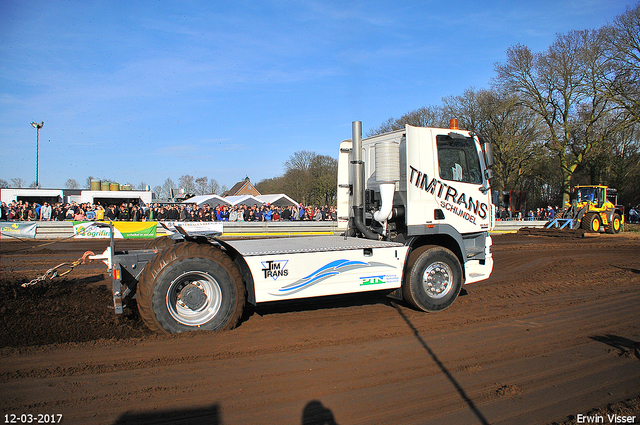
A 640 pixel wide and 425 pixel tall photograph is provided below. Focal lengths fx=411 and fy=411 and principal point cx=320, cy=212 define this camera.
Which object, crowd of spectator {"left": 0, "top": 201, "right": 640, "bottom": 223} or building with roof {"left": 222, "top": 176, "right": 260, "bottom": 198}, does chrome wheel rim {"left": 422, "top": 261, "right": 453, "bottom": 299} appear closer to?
crowd of spectator {"left": 0, "top": 201, "right": 640, "bottom": 223}

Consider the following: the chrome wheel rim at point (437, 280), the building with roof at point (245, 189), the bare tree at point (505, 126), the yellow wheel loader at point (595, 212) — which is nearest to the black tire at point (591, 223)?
the yellow wheel loader at point (595, 212)

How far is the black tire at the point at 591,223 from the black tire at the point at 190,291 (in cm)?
2376

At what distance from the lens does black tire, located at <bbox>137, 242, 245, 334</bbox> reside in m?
5.18

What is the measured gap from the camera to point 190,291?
5.42 metres

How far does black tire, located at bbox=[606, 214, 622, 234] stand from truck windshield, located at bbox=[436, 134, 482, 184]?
70.2ft

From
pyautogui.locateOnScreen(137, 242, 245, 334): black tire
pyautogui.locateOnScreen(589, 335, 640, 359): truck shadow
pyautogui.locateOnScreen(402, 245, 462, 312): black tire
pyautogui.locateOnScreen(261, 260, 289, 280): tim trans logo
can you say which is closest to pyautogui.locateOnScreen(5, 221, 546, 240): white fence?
pyautogui.locateOnScreen(402, 245, 462, 312): black tire

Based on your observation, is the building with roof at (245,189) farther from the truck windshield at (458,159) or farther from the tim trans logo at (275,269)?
the tim trans logo at (275,269)

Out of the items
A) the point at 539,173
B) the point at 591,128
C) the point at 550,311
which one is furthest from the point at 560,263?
the point at 539,173

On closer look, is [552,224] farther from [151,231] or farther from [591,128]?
[151,231]

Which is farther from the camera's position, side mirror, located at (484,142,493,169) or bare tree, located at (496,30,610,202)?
bare tree, located at (496,30,610,202)

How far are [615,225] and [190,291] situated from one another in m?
26.4

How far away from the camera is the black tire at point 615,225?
2366 cm

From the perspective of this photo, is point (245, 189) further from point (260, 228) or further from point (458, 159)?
point (458, 159)

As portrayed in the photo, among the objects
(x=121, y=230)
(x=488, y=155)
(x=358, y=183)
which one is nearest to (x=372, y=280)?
(x=358, y=183)
